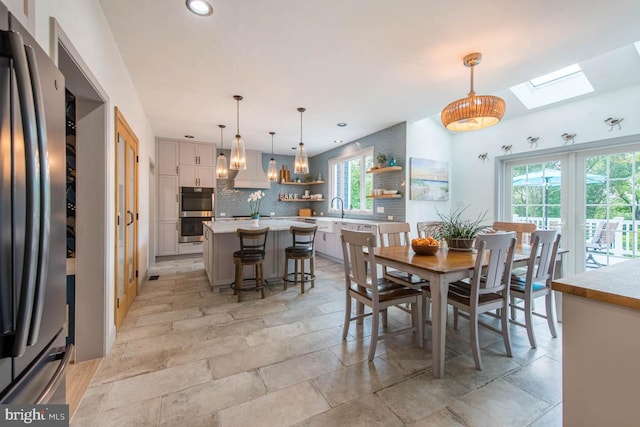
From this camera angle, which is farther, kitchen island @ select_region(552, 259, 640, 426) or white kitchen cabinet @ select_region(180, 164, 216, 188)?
white kitchen cabinet @ select_region(180, 164, 216, 188)

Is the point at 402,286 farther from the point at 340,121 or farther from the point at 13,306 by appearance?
the point at 340,121

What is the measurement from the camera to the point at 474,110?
2.27 metres

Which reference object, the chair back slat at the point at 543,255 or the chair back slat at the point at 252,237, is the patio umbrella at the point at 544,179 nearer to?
the chair back slat at the point at 543,255

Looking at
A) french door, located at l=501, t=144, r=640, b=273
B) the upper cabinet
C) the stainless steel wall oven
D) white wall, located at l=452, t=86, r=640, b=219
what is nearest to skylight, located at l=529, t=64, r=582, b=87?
white wall, located at l=452, t=86, r=640, b=219

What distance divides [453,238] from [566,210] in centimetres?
255

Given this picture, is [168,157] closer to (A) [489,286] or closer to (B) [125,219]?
(B) [125,219]

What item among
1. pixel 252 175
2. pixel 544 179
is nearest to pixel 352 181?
pixel 252 175

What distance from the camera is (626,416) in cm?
94

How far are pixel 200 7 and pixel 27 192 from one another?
192 centimetres

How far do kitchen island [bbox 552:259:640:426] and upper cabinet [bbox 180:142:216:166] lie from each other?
631 cm

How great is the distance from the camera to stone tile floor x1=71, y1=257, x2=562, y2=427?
1515 millimetres

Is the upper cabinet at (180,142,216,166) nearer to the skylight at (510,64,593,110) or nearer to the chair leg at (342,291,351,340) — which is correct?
the chair leg at (342,291,351,340)

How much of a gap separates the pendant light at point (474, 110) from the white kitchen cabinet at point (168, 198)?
539 cm

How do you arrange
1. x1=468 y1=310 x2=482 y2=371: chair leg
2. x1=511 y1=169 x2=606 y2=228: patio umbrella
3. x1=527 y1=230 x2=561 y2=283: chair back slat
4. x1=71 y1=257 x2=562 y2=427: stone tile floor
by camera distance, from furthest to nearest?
x1=511 y1=169 x2=606 y2=228: patio umbrella, x1=527 y1=230 x2=561 y2=283: chair back slat, x1=468 y1=310 x2=482 y2=371: chair leg, x1=71 y1=257 x2=562 y2=427: stone tile floor
